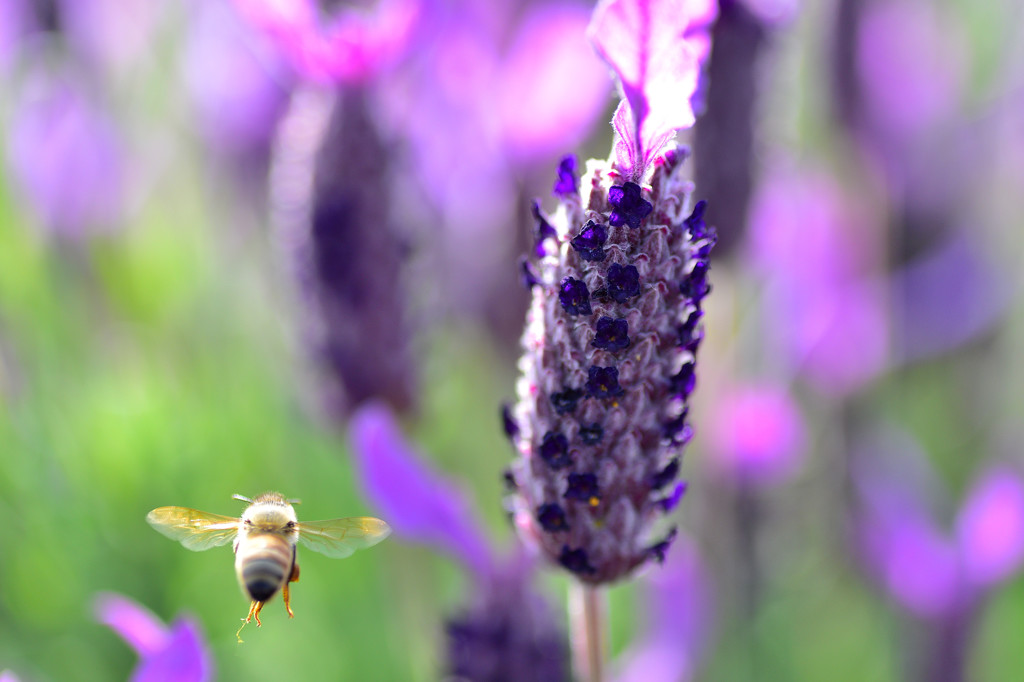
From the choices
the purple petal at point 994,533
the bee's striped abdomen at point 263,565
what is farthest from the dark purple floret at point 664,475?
the purple petal at point 994,533

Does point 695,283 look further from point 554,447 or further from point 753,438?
point 753,438

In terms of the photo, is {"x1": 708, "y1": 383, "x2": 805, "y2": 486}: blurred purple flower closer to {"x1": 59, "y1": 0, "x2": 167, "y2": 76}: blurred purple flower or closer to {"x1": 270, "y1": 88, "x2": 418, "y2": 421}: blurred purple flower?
{"x1": 270, "y1": 88, "x2": 418, "y2": 421}: blurred purple flower

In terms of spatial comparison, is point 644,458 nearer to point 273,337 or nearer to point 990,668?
point 990,668

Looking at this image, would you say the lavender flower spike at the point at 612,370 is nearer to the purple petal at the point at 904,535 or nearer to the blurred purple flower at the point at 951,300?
the purple petal at the point at 904,535

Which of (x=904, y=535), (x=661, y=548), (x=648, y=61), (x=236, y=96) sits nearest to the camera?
(x=648, y=61)

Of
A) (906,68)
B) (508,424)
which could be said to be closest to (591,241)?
(508,424)
